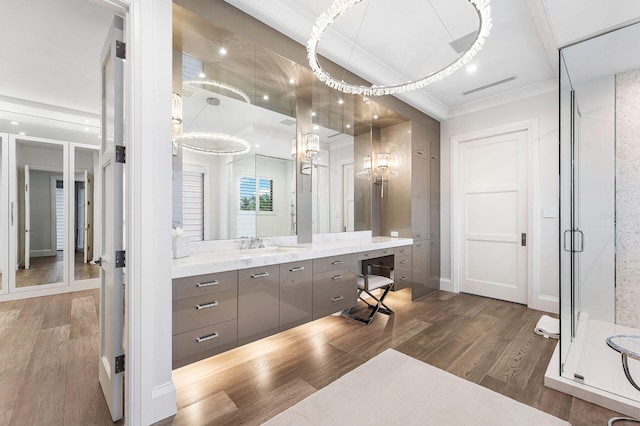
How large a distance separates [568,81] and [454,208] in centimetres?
241

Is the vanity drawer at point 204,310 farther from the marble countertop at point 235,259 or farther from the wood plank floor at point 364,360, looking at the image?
the wood plank floor at point 364,360

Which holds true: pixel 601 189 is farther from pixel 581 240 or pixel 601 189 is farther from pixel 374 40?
pixel 374 40

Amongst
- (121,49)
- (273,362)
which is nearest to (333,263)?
(273,362)

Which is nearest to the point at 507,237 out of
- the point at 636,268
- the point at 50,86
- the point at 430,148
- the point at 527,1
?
the point at 636,268

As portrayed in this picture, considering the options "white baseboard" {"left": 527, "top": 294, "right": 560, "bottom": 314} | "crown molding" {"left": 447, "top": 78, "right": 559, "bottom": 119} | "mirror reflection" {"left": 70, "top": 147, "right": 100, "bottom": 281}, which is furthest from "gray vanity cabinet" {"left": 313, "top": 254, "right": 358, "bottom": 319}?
"mirror reflection" {"left": 70, "top": 147, "right": 100, "bottom": 281}

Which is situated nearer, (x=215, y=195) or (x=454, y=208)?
(x=215, y=195)

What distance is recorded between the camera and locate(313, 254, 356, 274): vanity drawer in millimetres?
2633

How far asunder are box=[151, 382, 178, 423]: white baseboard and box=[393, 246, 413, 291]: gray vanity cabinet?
2.80 m

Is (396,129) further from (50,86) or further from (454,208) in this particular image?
(50,86)

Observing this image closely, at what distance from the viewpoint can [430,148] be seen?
4.55 metres

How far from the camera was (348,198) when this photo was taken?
4012 mm

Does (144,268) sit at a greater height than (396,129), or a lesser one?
lesser

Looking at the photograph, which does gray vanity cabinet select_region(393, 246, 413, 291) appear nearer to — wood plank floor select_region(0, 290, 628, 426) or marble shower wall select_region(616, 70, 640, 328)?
wood plank floor select_region(0, 290, 628, 426)

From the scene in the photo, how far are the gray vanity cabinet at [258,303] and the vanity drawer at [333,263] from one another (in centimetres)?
47
